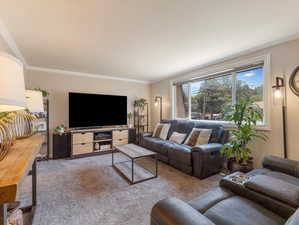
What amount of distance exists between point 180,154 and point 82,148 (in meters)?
2.58

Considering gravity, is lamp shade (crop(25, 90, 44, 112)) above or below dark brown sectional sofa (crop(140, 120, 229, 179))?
above

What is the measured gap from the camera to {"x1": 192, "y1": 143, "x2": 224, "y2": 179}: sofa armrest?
8.35ft

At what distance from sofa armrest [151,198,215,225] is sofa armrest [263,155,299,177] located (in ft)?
5.13

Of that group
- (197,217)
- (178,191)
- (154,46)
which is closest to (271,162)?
(178,191)

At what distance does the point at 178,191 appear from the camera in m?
2.20

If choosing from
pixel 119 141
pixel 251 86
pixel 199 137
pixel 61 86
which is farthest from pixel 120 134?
pixel 251 86

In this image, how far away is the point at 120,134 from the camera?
446cm

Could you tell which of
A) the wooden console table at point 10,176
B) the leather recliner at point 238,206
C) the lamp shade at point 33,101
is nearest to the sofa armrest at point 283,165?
the leather recliner at point 238,206

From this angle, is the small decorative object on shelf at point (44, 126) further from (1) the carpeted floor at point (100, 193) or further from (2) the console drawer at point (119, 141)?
(2) the console drawer at point (119, 141)

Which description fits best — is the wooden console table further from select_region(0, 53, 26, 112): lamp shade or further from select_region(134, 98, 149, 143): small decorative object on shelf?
select_region(134, 98, 149, 143): small decorative object on shelf

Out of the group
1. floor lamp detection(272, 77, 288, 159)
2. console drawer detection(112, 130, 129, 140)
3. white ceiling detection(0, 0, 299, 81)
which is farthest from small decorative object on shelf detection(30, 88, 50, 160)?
floor lamp detection(272, 77, 288, 159)

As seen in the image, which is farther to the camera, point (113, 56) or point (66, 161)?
point (66, 161)

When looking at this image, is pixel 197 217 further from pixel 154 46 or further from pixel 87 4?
pixel 154 46

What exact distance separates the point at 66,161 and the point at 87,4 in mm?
3336
